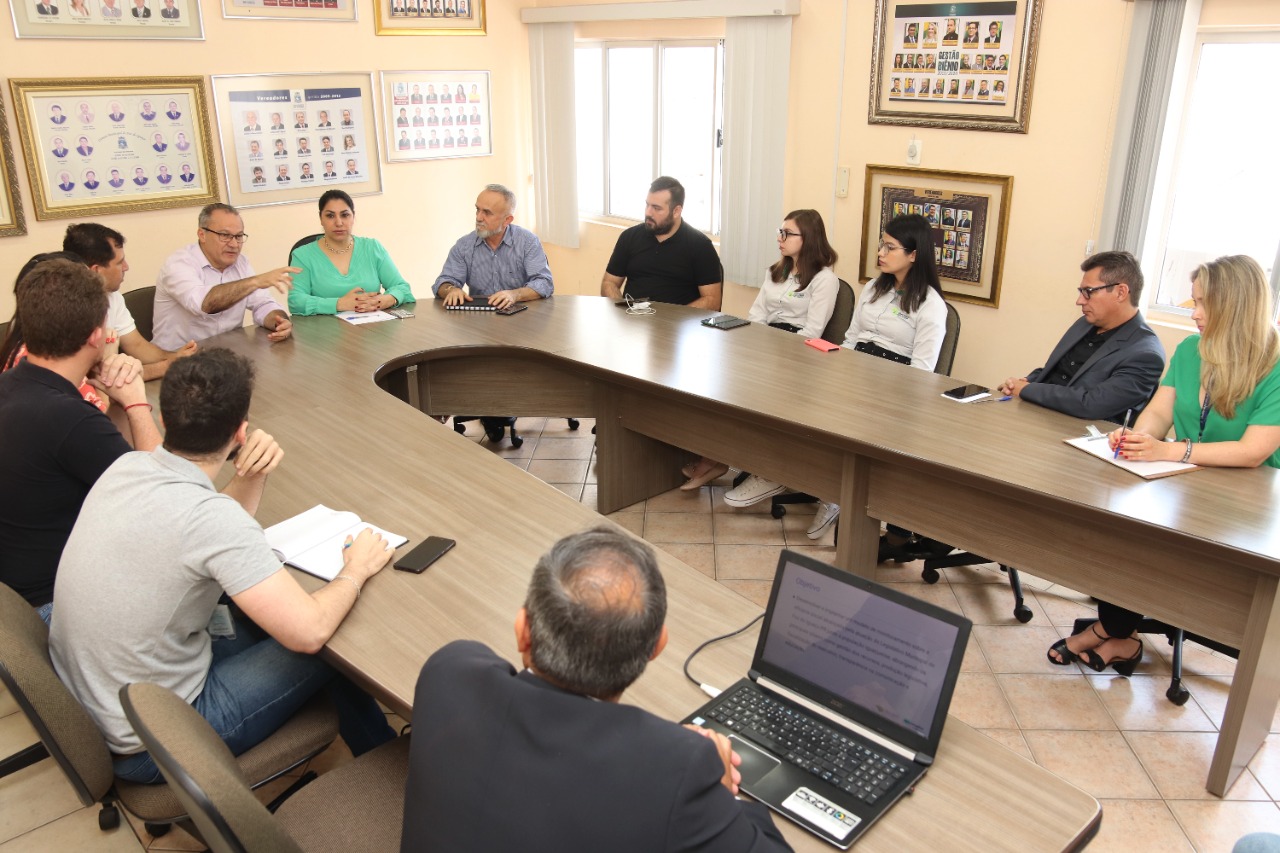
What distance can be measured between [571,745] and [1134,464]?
221 centimetres

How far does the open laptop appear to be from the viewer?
155 centimetres

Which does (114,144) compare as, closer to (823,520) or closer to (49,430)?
(49,430)

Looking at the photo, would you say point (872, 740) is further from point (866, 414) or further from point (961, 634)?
point (866, 414)

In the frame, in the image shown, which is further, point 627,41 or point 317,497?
point 627,41

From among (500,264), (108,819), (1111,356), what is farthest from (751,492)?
(108,819)

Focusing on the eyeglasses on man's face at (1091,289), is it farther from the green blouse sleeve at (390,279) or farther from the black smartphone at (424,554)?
the green blouse sleeve at (390,279)

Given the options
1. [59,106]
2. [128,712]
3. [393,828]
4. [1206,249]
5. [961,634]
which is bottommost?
[393,828]

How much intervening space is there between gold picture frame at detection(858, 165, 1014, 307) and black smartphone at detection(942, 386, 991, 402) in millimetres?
1497

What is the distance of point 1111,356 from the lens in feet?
10.6

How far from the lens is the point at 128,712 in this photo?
1.51 meters

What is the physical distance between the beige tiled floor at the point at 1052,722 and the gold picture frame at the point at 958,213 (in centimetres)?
165

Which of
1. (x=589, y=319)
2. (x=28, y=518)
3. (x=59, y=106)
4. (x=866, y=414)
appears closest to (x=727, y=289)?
(x=589, y=319)

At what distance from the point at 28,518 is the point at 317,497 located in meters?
0.66

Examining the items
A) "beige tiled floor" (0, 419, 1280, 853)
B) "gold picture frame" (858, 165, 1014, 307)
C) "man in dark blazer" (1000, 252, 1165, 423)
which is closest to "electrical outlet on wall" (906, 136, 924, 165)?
"gold picture frame" (858, 165, 1014, 307)
